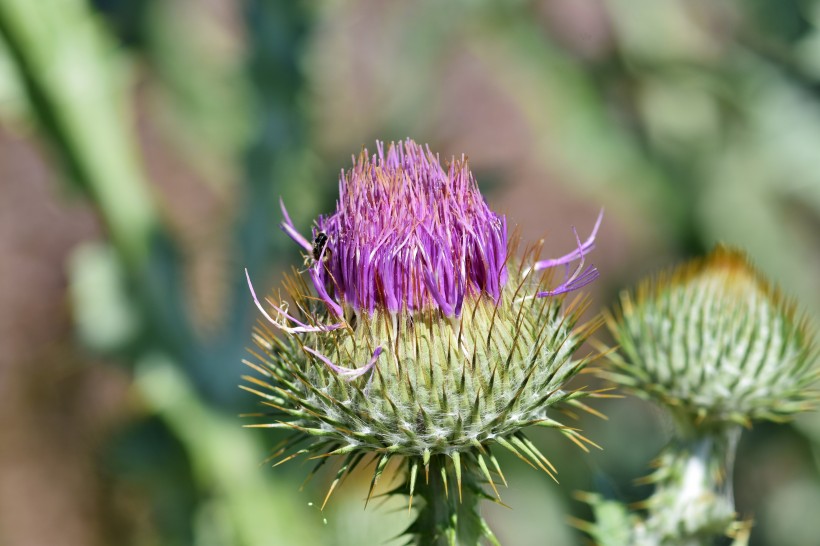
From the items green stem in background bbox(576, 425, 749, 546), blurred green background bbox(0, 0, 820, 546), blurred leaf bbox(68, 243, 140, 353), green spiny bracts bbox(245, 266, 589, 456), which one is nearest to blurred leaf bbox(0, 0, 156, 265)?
blurred green background bbox(0, 0, 820, 546)

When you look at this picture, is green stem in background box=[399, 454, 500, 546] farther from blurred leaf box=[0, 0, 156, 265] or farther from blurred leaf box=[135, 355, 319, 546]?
blurred leaf box=[0, 0, 156, 265]

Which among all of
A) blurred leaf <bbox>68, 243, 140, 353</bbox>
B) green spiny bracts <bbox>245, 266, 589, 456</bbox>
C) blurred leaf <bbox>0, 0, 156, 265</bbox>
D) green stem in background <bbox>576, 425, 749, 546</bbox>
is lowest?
green stem in background <bbox>576, 425, 749, 546</bbox>

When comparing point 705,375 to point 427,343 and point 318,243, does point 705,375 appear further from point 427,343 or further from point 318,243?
point 318,243

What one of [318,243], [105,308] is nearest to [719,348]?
[318,243]

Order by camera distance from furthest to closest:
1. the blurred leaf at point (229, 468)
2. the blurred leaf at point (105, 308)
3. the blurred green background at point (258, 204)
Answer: the blurred leaf at point (105, 308) < the blurred green background at point (258, 204) < the blurred leaf at point (229, 468)

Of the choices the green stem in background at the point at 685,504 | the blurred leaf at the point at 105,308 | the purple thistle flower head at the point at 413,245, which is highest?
the blurred leaf at the point at 105,308

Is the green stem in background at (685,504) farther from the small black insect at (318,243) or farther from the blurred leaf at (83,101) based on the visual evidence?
the blurred leaf at (83,101)

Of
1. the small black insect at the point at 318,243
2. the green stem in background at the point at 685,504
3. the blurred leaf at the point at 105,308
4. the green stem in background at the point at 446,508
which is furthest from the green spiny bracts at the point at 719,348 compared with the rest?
the blurred leaf at the point at 105,308
